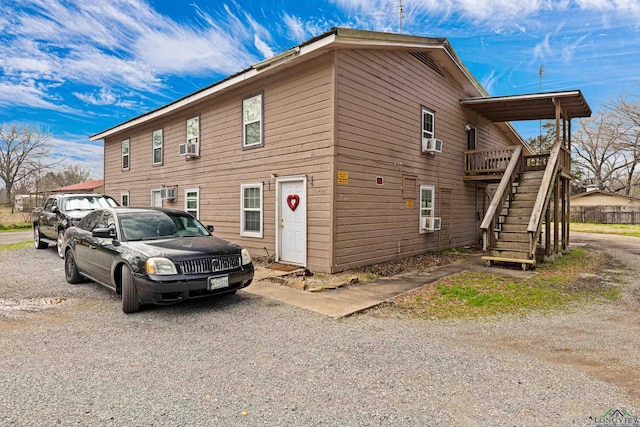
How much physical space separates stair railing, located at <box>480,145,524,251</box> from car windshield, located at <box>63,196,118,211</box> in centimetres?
1093

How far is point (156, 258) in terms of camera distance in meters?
4.98

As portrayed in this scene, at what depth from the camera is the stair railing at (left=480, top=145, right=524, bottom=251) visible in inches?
357

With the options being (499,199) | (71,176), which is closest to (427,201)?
(499,199)

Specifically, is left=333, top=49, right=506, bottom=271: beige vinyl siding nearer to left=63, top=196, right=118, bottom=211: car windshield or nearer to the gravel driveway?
the gravel driveway

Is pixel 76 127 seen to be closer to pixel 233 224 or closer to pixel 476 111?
pixel 233 224

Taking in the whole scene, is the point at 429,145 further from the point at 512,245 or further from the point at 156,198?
the point at 156,198

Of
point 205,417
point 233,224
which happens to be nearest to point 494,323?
point 205,417

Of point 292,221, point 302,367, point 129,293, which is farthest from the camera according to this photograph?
point 292,221

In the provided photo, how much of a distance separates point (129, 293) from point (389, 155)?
704 centimetres

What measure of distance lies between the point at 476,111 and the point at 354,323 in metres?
12.3

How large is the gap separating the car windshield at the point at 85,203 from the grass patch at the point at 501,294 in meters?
9.49

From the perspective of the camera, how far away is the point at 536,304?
19.5ft

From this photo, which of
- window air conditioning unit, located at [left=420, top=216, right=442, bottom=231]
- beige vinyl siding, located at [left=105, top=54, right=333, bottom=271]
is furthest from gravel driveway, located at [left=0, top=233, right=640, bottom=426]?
window air conditioning unit, located at [left=420, top=216, right=442, bottom=231]

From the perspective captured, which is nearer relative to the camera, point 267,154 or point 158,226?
point 158,226
